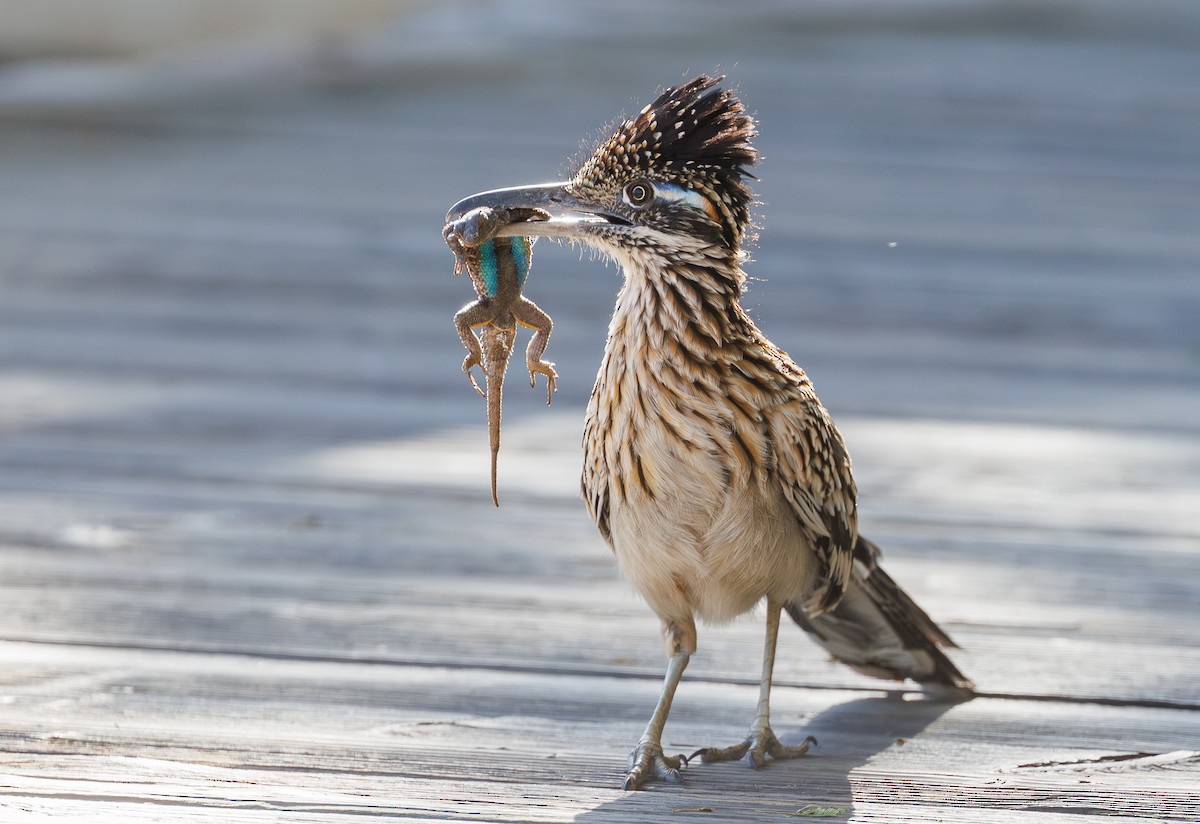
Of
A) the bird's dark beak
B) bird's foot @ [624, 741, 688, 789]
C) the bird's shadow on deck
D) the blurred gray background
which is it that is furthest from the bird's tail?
the bird's dark beak

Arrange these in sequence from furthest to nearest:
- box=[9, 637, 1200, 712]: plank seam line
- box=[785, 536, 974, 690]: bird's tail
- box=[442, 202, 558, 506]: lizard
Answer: box=[9, 637, 1200, 712]: plank seam line, box=[785, 536, 974, 690]: bird's tail, box=[442, 202, 558, 506]: lizard

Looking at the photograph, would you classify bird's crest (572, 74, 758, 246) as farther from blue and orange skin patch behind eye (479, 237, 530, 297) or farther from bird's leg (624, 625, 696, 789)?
bird's leg (624, 625, 696, 789)

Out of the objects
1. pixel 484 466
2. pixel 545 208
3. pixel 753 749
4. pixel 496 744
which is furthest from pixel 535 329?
pixel 484 466

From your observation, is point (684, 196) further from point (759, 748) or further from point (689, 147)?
point (759, 748)

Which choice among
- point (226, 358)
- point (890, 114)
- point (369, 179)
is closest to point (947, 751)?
point (226, 358)

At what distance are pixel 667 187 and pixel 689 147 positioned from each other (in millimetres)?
95

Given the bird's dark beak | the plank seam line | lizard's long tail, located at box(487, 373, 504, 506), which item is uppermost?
the bird's dark beak

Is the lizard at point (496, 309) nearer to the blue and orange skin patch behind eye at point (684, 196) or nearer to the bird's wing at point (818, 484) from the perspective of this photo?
the blue and orange skin patch behind eye at point (684, 196)

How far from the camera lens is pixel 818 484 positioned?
11.1 feet

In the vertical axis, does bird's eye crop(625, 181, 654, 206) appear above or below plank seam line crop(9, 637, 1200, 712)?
above

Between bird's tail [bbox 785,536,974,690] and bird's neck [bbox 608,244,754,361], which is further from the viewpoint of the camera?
bird's tail [bbox 785,536,974,690]

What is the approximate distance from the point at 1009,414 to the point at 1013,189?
4.12 meters

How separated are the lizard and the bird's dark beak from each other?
0.06 ft

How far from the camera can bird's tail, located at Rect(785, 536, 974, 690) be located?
363 centimetres
